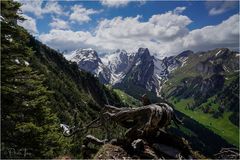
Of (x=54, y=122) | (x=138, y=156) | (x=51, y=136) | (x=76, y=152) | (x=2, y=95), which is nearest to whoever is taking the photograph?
(x=138, y=156)

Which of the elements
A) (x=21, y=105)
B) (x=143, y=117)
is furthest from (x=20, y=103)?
(x=143, y=117)

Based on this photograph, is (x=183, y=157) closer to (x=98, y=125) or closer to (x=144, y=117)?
(x=144, y=117)

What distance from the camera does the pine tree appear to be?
2416 centimetres

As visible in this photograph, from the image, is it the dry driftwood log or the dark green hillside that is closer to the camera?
the dry driftwood log

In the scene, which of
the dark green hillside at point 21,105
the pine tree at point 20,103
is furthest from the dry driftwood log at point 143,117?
the pine tree at point 20,103

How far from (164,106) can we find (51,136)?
16458 mm

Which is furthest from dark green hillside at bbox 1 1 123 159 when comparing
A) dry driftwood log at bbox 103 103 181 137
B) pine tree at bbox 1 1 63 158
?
dry driftwood log at bbox 103 103 181 137

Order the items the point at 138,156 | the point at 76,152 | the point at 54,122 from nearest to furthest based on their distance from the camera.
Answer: the point at 138,156, the point at 76,152, the point at 54,122

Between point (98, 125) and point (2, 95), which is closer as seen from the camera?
point (98, 125)

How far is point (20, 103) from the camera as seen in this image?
80.8 feet

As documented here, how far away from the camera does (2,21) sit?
85.6 ft

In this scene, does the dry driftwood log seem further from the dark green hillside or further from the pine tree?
the pine tree

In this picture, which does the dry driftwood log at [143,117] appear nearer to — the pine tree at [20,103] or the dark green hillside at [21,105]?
the dark green hillside at [21,105]

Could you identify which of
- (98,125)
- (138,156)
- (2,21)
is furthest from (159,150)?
(2,21)
